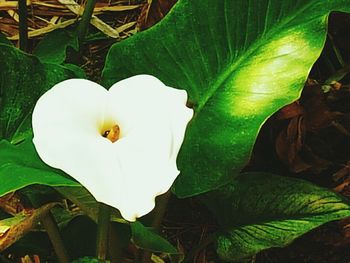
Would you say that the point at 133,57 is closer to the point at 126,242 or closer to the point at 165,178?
the point at 126,242

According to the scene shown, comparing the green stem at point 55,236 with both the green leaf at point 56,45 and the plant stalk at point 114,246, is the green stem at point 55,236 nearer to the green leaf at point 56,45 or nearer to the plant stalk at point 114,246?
the plant stalk at point 114,246

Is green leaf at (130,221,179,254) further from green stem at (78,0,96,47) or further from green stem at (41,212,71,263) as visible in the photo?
green stem at (78,0,96,47)

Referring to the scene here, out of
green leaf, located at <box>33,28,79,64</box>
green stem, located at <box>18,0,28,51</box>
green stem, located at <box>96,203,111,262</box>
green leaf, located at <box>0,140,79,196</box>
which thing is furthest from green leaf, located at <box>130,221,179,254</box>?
green stem, located at <box>18,0,28,51</box>

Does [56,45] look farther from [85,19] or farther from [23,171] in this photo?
[23,171]

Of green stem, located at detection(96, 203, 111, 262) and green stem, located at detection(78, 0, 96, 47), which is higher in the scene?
green stem, located at detection(78, 0, 96, 47)

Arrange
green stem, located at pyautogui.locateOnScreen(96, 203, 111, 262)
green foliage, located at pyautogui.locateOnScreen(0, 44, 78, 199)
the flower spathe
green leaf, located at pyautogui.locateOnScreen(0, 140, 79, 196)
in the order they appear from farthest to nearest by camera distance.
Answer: green foliage, located at pyautogui.locateOnScreen(0, 44, 78, 199) < green stem, located at pyautogui.locateOnScreen(96, 203, 111, 262) < green leaf, located at pyautogui.locateOnScreen(0, 140, 79, 196) < the flower spathe

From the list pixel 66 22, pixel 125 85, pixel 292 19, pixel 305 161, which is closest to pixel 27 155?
pixel 125 85
